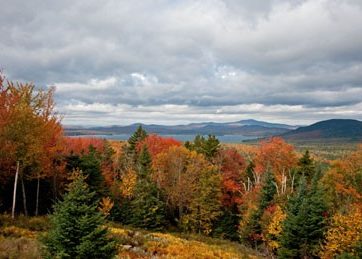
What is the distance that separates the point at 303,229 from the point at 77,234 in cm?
2352

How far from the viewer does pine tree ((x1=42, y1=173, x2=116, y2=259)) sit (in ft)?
44.5

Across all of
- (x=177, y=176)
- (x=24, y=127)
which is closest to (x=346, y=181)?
(x=177, y=176)

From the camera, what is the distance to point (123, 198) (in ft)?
159

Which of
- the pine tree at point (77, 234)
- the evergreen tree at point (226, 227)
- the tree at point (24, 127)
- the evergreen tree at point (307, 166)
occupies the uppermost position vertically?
the tree at point (24, 127)

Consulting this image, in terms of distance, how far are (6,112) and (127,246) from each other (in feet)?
46.0

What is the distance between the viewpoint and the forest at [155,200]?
49.4 ft

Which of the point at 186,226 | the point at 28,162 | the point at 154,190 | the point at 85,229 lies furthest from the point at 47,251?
the point at 186,226

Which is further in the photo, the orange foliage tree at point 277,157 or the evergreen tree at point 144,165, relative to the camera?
the orange foliage tree at point 277,157

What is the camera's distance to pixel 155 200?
142ft

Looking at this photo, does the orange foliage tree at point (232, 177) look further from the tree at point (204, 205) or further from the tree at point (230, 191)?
the tree at point (204, 205)

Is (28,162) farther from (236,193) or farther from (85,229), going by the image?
(236,193)

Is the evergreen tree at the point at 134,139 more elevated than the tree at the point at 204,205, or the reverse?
the evergreen tree at the point at 134,139

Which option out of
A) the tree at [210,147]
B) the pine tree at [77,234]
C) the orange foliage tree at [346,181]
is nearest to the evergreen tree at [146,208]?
the tree at [210,147]

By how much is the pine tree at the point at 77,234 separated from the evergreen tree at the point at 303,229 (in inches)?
865
